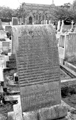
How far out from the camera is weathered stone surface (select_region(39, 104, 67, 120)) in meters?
3.41

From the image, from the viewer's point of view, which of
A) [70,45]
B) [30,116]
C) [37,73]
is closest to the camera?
[30,116]

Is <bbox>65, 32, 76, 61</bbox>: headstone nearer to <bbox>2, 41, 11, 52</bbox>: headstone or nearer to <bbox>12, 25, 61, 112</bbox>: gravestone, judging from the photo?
<bbox>2, 41, 11, 52</bbox>: headstone

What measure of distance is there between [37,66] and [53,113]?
1049 millimetres

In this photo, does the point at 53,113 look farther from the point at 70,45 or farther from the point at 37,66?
the point at 70,45

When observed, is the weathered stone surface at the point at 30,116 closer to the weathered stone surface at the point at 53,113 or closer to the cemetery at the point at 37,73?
the cemetery at the point at 37,73

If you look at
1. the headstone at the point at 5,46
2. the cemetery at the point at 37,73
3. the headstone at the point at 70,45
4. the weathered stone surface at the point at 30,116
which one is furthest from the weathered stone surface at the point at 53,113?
the headstone at the point at 5,46

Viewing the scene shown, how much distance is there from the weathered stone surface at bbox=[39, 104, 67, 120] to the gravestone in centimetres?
12

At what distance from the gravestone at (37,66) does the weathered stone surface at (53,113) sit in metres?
0.12

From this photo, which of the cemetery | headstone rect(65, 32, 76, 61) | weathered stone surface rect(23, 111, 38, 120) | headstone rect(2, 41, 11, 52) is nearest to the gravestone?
the cemetery

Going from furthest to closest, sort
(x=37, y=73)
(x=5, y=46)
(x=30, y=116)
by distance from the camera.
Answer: (x=5, y=46)
(x=37, y=73)
(x=30, y=116)

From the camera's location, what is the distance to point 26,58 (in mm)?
3357

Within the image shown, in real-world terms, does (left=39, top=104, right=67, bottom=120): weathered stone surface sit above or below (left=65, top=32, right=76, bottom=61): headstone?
below

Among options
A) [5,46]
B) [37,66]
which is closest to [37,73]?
[37,66]

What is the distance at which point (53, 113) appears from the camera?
349cm
